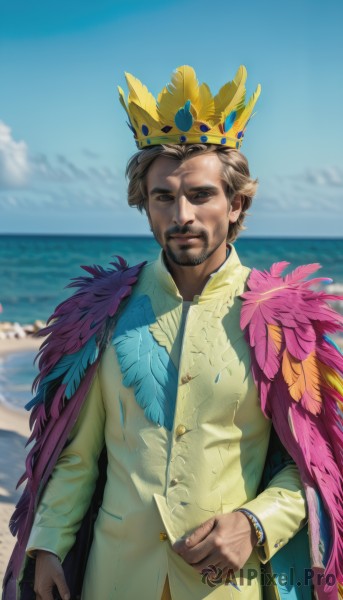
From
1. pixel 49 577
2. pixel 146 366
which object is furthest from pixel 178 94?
pixel 49 577

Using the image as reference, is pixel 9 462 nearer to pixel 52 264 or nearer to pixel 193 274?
pixel 193 274

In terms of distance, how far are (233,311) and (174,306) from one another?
178 millimetres

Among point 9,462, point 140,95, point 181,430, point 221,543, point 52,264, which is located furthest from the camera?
point 52,264

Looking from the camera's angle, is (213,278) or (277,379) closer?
(277,379)

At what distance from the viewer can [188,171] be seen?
7.95 feet

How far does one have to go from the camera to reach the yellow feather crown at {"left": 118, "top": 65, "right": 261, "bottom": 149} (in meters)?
2.46

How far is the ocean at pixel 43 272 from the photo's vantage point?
9.98 meters

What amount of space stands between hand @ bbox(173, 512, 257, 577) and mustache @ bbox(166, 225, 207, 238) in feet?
2.51

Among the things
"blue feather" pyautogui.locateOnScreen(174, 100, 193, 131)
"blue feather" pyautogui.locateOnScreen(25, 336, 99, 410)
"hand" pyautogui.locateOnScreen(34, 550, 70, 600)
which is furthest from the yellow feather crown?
"hand" pyautogui.locateOnScreen(34, 550, 70, 600)

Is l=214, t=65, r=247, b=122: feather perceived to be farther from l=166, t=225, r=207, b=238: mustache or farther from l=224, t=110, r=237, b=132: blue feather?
l=166, t=225, r=207, b=238: mustache

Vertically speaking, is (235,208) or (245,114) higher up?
(245,114)

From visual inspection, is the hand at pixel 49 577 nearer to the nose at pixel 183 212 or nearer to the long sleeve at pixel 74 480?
the long sleeve at pixel 74 480

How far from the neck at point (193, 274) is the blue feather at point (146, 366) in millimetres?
121

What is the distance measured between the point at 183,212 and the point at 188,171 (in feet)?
0.45
